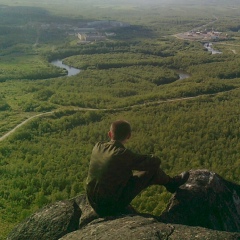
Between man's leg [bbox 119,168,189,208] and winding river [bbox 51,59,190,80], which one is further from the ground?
man's leg [bbox 119,168,189,208]

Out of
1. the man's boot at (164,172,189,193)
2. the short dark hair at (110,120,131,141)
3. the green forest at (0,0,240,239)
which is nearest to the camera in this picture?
the short dark hair at (110,120,131,141)

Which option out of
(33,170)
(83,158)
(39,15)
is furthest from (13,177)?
(39,15)

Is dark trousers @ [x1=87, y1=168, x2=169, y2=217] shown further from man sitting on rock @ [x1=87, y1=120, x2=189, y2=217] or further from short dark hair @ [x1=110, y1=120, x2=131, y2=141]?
short dark hair @ [x1=110, y1=120, x2=131, y2=141]

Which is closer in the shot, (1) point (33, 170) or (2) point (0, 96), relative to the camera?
(1) point (33, 170)

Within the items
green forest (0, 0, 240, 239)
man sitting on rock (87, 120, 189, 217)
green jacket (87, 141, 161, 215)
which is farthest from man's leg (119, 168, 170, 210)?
green forest (0, 0, 240, 239)

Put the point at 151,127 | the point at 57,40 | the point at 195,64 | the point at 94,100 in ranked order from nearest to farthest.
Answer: the point at 151,127, the point at 94,100, the point at 195,64, the point at 57,40

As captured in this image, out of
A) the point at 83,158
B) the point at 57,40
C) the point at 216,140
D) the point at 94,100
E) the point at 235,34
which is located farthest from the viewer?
the point at 235,34

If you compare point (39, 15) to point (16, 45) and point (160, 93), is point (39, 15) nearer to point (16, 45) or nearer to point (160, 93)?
point (16, 45)

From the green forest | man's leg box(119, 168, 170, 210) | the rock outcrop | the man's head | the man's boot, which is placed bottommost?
the green forest

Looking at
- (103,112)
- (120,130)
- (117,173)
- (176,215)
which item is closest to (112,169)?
(117,173)
